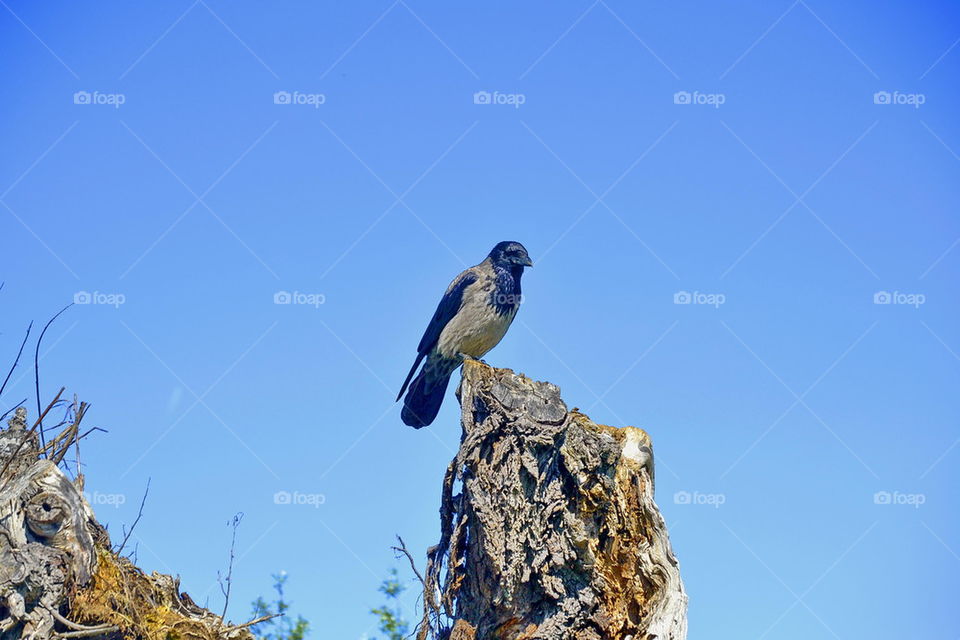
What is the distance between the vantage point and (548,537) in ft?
13.6

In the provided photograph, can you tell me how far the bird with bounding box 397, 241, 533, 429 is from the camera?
7.76m

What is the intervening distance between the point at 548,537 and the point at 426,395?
3744 mm

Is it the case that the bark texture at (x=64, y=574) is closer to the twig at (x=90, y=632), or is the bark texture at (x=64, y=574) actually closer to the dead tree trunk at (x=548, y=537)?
the twig at (x=90, y=632)

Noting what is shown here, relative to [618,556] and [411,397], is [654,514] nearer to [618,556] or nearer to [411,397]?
[618,556]

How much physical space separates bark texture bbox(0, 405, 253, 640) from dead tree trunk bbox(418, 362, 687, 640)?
165 centimetres

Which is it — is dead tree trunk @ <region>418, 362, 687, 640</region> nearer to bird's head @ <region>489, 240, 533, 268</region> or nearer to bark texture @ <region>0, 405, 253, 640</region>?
bark texture @ <region>0, 405, 253, 640</region>

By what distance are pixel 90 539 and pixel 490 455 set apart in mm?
2250

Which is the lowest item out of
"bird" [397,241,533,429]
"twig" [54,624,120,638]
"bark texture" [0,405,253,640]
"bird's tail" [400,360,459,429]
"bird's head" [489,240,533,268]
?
"twig" [54,624,120,638]

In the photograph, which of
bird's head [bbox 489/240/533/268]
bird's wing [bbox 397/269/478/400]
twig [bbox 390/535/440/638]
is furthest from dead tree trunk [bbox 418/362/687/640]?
bird's head [bbox 489/240/533/268]

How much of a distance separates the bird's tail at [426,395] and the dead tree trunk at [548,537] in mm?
3144

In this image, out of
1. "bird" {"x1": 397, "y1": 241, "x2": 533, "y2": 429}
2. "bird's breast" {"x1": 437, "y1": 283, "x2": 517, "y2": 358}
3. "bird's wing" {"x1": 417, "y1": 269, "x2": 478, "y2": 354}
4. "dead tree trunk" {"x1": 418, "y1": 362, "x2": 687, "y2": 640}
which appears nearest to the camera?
"dead tree trunk" {"x1": 418, "y1": 362, "x2": 687, "y2": 640}

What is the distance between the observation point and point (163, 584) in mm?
5117

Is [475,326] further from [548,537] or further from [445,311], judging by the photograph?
[548,537]

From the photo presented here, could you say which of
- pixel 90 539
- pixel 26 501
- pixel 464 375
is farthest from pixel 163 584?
pixel 464 375
